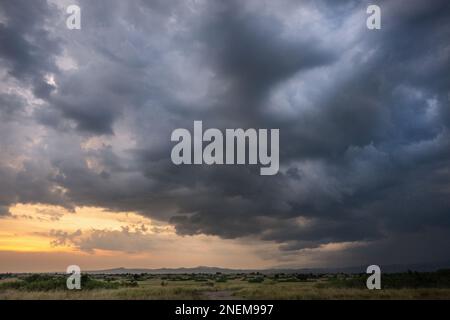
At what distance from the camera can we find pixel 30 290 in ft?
189

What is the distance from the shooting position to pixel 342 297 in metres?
46.9
